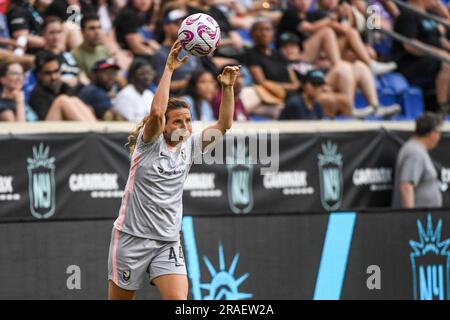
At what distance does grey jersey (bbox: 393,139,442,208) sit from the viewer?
1307 centimetres

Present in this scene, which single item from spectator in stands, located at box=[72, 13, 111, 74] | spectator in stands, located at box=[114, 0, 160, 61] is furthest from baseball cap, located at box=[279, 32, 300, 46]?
spectator in stands, located at box=[72, 13, 111, 74]

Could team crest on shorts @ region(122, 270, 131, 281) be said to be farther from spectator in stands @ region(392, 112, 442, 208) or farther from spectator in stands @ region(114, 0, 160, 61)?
spectator in stands @ region(114, 0, 160, 61)

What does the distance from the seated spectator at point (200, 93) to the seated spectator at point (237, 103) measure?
0.22m

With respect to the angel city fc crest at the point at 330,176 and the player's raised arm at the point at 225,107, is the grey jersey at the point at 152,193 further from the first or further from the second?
the angel city fc crest at the point at 330,176

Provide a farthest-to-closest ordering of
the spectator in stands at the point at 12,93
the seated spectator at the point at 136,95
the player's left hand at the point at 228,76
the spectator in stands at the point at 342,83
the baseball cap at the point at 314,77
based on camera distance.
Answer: the spectator in stands at the point at 342,83 → the baseball cap at the point at 314,77 → the seated spectator at the point at 136,95 → the spectator in stands at the point at 12,93 → the player's left hand at the point at 228,76

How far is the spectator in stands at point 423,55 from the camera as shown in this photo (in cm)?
1683

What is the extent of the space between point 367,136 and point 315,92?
4.79 ft

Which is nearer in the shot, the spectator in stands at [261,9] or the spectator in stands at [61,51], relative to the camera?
the spectator in stands at [61,51]

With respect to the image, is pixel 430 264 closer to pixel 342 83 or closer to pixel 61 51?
pixel 342 83

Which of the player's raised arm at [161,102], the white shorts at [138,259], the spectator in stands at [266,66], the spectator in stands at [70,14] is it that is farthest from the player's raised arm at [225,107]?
the spectator in stands at [266,66]

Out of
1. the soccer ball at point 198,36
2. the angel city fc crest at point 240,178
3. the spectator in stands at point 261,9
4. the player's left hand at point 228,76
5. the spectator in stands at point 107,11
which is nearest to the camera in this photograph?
the soccer ball at point 198,36

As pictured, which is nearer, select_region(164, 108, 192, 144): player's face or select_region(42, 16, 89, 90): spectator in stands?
select_region(164, 108, 192, 144): player's face

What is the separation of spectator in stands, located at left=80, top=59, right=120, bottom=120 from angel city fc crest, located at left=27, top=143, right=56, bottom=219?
4.89ft

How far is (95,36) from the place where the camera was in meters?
13.7
